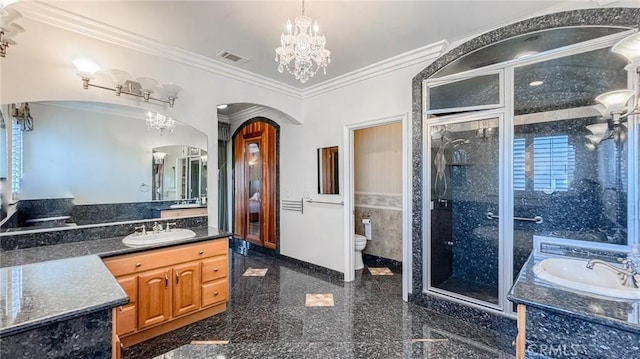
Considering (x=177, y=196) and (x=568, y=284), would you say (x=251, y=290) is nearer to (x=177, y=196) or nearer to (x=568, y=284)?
(x=177, y=196)

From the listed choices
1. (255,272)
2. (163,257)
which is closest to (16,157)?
(163,257)

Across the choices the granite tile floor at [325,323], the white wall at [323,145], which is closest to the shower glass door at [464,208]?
the granite tile floor at [325,323]

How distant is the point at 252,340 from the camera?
227cm

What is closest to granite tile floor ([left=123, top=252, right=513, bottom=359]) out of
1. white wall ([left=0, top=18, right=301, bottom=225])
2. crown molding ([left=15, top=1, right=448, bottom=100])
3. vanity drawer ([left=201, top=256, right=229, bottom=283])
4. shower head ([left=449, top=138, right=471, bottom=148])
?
vanity drawer ([left=201, top=256, right=229, bottom=283])

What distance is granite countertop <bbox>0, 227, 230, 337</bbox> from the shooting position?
3.45 ft

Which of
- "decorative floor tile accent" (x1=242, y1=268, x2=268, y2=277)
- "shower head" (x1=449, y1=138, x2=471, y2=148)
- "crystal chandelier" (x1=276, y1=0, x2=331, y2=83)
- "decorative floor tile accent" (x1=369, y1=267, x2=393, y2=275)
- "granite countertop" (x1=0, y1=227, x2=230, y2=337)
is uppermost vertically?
"crystal chandelier" (x1=276, y1=0, x2=331, y2=83)

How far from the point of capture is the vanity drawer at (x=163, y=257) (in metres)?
2.08

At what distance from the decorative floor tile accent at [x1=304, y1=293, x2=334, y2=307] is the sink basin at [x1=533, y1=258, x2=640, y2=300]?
1.99 m

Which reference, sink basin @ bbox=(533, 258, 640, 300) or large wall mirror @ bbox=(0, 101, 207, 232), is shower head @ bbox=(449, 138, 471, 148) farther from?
large wall mirror @ bbox=(0, 101, 207, 232)

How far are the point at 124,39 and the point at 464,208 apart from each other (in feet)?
13.1

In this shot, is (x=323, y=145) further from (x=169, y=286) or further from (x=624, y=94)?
(x=624, y=94)

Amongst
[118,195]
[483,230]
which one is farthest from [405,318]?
[118,195]

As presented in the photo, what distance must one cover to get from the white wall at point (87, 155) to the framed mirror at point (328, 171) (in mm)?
1915

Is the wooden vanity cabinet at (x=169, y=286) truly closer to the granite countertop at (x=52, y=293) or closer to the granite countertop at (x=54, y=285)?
the granite countertop at (x=54, y=285)
